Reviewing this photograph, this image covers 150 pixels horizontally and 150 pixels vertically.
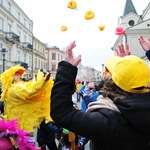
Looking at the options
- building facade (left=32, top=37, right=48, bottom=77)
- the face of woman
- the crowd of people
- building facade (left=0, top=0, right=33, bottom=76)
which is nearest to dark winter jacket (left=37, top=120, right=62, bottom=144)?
the face of woman

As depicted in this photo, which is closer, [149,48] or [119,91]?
[119,91]

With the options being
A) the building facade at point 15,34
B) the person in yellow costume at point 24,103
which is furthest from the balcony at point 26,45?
the person in yellow costume at point 24,103

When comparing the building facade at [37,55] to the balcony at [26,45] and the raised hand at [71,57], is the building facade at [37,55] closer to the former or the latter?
the balcony at [26,45]

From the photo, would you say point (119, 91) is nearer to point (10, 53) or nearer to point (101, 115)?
point (101, 115)

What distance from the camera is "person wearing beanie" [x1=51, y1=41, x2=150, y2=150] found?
136cm

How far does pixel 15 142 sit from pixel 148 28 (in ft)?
157

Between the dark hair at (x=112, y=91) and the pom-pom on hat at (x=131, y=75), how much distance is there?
4cm

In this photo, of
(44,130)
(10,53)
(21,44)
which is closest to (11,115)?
(44,130)

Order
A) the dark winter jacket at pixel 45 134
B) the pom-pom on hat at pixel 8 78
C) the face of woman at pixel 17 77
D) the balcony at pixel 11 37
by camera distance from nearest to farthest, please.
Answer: the pom-pom on hat at pixel 8 78
the face of woman at pixel 17 77
the dark winter jacket at pixel 45 134
the balcony at pixel 11 37

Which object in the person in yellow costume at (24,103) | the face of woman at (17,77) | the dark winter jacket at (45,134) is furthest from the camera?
the dark winter jacket at (45,134)

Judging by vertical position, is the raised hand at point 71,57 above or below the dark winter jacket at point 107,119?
above

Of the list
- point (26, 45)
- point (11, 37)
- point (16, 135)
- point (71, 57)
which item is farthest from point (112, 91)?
point (26, 45)

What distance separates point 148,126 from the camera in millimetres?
1366

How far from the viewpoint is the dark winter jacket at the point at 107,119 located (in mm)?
1356
